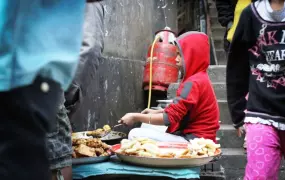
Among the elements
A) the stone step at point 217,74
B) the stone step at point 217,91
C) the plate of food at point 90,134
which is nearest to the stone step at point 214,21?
the stone step at point 217,74

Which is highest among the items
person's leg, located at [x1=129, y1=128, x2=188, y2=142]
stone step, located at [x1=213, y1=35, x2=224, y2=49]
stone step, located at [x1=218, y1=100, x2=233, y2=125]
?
stone step, located at [x1=213, y1=35, x2=224, y2=49]

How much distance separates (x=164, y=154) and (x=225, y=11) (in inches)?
126

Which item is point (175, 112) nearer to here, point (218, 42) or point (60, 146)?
point (60, 146)

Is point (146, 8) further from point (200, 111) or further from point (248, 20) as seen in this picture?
point (248, 20)

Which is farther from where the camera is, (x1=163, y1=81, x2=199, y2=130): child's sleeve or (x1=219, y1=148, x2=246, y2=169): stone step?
(x1=219, y1=148, x2=246, y2=169): stone step

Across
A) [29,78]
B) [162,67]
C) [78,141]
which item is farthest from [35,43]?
[162,67]

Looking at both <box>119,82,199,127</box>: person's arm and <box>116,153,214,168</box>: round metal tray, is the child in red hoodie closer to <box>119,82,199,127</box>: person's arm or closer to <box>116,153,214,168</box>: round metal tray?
<box>119,82,199,127</box>: person's arm

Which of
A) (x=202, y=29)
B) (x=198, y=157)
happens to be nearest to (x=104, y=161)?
(x=198, y=157)

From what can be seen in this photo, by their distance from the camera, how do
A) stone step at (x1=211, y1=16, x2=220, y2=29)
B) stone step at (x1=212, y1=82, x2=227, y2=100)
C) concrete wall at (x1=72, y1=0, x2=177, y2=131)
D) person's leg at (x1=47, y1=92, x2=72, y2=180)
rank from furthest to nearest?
stone step at (x1=211, y1=16, x2=220, y2=29)
stone step at (x1=212, y1=82, x2=227, y2=100)
concrete wall at (x1=72, y1=0, x2=177, y2=131)
person's leg at (x1=47, y1=92, x2=72, y2=180)

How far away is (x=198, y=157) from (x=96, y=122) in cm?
199

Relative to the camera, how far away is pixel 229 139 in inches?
249

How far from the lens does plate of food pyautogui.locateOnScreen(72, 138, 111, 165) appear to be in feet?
12.0

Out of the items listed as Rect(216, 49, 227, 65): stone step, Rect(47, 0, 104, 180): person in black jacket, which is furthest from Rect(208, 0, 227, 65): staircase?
Rect(47, 0, 104, 180): person in black jacket

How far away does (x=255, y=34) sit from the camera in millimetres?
3463
